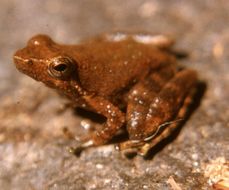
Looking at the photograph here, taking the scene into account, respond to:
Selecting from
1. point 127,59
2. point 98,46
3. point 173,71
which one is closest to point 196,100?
point 173,71

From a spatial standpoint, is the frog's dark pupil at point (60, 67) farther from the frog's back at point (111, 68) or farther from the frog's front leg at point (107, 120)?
the frog's front leg at point (107, 120)

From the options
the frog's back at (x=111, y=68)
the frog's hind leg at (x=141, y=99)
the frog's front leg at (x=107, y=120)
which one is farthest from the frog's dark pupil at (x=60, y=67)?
the frog's hind leg at (x=141, y=99)

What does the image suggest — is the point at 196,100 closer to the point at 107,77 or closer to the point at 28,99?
the point at 107,77

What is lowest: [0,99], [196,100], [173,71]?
[0,99]

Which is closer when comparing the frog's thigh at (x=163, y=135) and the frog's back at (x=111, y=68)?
the frog's thigh at (x=163, y=135)

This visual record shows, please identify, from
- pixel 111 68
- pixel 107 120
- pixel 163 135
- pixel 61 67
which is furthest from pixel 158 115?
pixel 61 67

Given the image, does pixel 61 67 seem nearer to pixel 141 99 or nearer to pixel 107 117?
pixel 107 117
